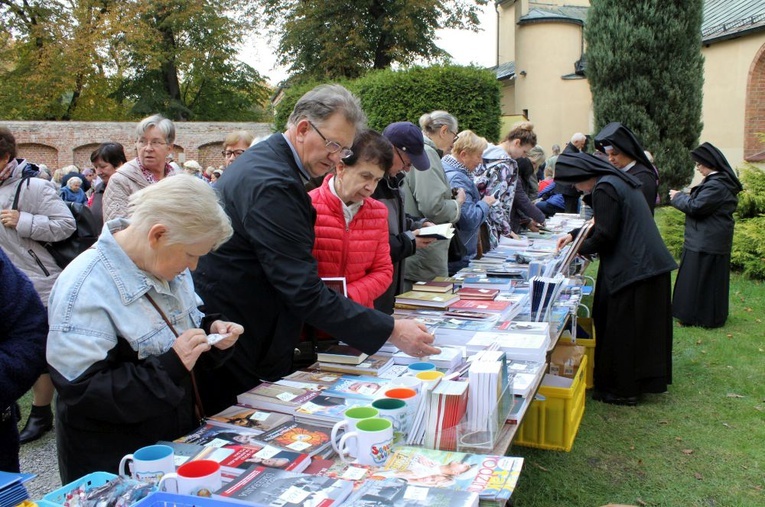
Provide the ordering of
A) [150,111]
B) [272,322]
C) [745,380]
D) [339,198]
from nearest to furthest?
[272,322], [339,198], [745,380], [150,111]

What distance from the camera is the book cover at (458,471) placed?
1.48 m

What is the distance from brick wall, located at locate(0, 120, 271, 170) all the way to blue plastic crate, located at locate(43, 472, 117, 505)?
23088mm

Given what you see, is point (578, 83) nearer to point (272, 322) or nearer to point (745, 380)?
point (745, 380)

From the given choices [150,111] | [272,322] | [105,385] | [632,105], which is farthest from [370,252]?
[150,111]

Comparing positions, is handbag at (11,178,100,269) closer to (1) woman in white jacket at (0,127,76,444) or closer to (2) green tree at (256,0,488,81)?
(1) woman in white jacket at (0,127,76,444)

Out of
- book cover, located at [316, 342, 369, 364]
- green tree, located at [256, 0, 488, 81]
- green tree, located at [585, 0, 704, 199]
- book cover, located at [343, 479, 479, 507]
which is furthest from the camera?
green tree, located at [256, 0, 488, 81]

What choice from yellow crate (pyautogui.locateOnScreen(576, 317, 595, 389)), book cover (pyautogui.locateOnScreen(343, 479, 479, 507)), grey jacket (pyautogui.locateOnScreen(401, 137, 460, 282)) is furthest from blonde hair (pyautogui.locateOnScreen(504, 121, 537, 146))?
book cover (pyautogui.locateOnScreen(343, 479, 479, 507))

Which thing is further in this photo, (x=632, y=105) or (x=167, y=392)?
(x=632, y=105)

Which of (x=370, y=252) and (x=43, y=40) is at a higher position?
(x=43, y=40)

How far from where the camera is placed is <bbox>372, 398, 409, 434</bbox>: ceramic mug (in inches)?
69.2

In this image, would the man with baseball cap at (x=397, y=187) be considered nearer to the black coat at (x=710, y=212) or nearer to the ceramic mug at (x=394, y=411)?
the ceramic mug at (x=394, y=411)

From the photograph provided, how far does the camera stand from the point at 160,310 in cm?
173

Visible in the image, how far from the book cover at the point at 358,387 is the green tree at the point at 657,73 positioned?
587 inches

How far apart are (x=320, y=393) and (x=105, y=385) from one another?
0.75m
